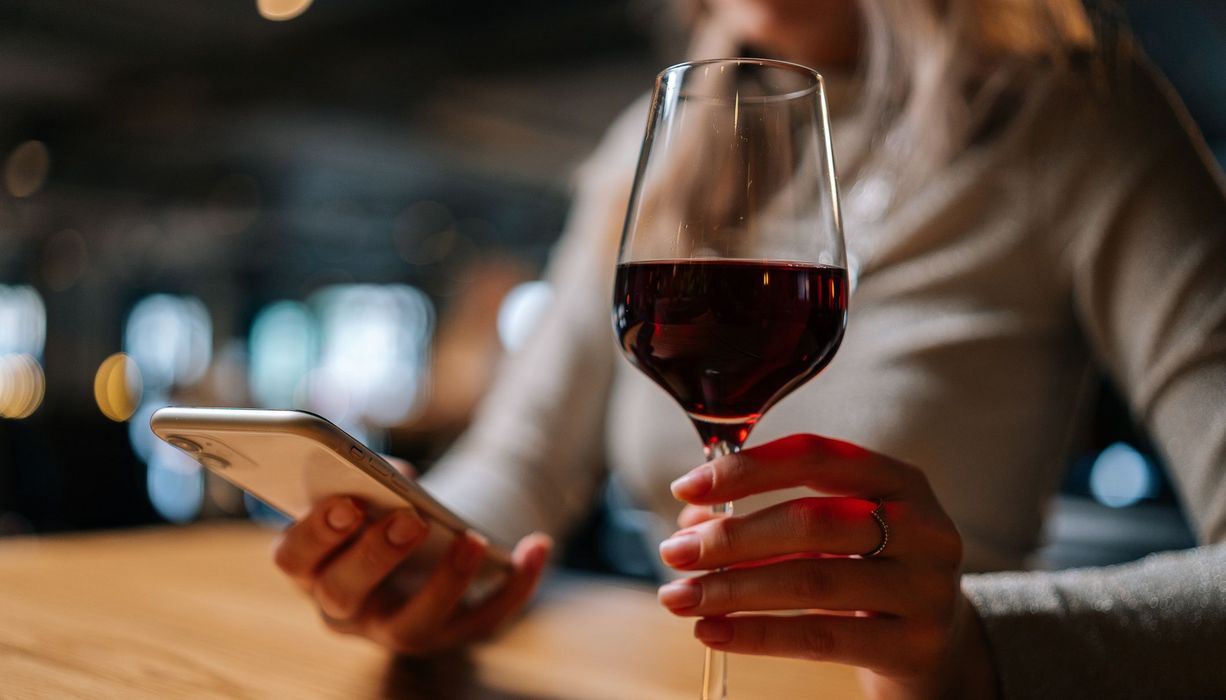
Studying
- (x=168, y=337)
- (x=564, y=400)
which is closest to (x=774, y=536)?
(x=564, y=400)

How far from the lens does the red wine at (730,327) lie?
52cm

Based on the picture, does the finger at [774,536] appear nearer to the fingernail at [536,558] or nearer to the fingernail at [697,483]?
the fingernail at [697,483]

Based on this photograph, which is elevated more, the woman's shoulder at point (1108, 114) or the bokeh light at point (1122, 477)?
the woman's shoulder at point (1108, 114)

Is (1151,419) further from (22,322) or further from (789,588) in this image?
(22,322)

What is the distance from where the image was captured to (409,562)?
75cm

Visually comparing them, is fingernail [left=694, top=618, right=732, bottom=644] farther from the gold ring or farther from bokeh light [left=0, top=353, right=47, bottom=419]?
bokeh light [left=0, top=353, right=47, bottom=419]

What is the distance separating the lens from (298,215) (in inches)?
422

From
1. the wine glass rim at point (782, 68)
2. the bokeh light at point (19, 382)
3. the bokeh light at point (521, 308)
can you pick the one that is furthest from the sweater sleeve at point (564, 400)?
the bokeh light at point (19, 382)

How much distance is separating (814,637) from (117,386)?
13240 millimetres

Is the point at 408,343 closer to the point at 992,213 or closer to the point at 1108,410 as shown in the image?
the point at 1108,410

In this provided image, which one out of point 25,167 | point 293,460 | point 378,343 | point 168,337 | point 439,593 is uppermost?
point 25,167

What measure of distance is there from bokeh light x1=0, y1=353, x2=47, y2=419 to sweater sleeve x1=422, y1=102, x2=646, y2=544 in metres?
11.9

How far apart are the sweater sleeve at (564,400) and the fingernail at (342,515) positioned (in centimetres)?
51

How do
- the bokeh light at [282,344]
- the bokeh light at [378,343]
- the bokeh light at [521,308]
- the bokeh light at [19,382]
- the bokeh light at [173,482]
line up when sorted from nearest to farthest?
the bokeh light at [173,482] → the bokeh light at [19,382] → the bokeh light at [521,308] → the bokeh light at [378,343] → the bokeh light at [282,344]
